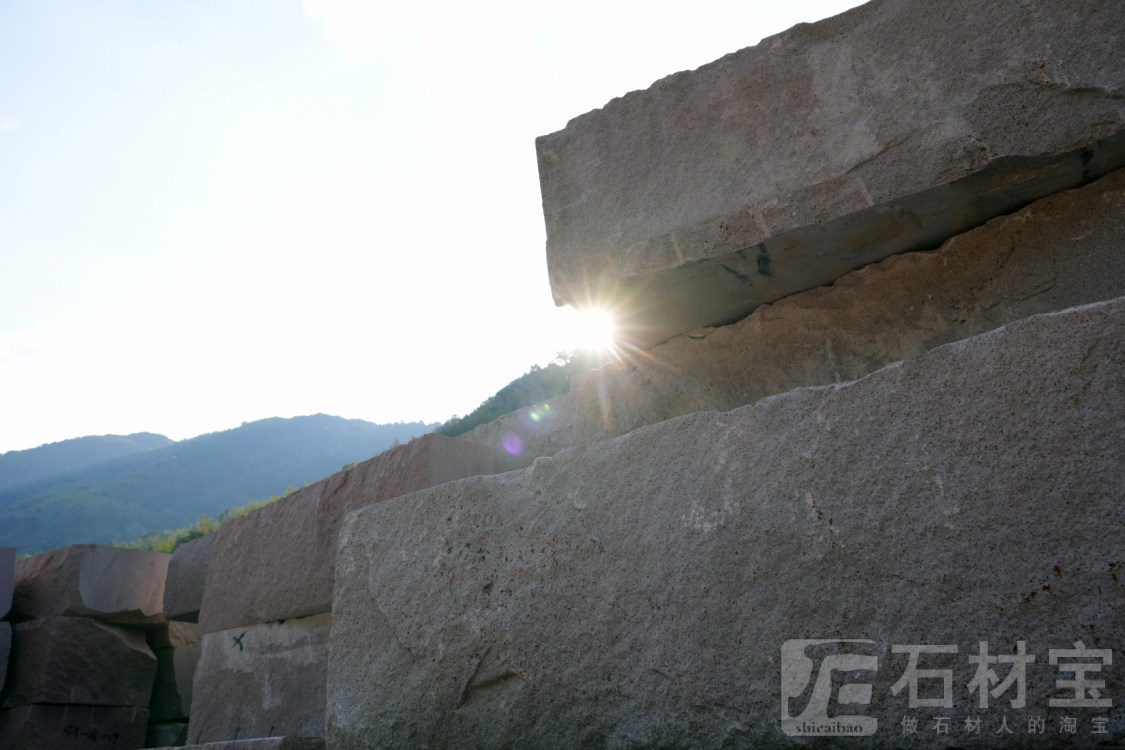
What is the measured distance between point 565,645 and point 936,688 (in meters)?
0.59

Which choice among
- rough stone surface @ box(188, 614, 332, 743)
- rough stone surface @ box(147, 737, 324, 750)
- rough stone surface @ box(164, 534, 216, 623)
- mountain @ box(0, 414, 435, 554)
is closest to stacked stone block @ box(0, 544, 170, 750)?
rough stone surface @ box(164, 534, 216, 623)

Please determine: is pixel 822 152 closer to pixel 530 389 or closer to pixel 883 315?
pixel 883 315

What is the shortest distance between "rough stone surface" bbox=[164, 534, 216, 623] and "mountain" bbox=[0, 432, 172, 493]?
82995 mm

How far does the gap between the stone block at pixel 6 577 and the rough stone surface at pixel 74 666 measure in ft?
0.45

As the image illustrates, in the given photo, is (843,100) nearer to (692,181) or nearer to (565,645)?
(692,181)

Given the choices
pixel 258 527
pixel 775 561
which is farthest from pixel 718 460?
pixel 258 527

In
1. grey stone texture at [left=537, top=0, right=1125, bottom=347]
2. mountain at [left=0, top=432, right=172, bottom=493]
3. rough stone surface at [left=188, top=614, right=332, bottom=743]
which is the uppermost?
mountain at [left=0, top=432, right=172, bottom=493]

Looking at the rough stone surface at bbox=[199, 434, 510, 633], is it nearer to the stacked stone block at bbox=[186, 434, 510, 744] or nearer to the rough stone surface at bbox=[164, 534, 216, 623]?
A: the stacked stone block at bbox=[186, 434, 510, 744]

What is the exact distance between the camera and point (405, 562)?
1527 mm

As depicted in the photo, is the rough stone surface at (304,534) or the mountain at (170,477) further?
the mountain at (170,477)

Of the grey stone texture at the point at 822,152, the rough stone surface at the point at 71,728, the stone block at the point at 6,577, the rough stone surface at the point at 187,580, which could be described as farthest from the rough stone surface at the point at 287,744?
the stone block at the point at 6,577

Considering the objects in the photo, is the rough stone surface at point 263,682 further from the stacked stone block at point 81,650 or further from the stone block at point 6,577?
the stone block at point 6,577

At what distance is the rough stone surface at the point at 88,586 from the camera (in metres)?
3.83

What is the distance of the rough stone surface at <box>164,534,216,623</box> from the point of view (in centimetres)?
344
